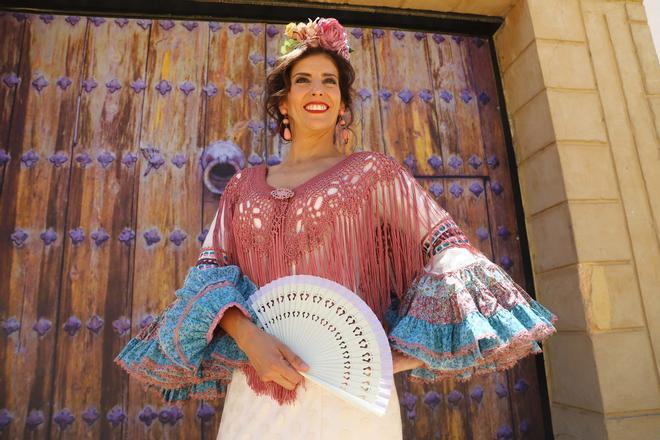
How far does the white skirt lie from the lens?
1.09m

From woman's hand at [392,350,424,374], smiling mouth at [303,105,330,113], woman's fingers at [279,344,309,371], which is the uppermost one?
smiling mouth at [303,105,330,113]

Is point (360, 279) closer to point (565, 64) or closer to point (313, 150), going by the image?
point (313, 150)

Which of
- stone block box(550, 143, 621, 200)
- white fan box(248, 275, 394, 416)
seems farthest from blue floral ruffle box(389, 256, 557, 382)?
stone block box(550, 143, 621, 200)

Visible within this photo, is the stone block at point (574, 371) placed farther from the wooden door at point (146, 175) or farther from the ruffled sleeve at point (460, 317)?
the ruffled sleeve at point (460, 317)

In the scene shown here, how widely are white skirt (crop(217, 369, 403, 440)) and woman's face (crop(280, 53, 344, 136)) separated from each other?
801 millimetres

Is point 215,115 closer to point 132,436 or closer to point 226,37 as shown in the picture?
point 226,37

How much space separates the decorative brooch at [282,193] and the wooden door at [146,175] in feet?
3.29

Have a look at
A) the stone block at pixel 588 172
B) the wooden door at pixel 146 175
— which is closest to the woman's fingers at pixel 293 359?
the wooden door at pixel 146 175

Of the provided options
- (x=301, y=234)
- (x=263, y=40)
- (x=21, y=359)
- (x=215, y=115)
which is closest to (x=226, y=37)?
(x=263, y=40)

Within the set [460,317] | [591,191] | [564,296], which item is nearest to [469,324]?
[460,317]

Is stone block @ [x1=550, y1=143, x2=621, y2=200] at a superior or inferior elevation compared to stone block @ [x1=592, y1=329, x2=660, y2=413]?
superior

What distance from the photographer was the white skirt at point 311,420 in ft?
3.56

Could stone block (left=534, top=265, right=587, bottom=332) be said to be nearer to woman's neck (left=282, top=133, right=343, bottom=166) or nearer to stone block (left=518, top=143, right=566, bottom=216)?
stone block (left=518, top=143, right=566, bottom=216)

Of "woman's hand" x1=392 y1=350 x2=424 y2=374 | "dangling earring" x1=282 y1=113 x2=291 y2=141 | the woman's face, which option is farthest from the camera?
"dangling earring" x1=282 y1=113 x2=291 y2=141
